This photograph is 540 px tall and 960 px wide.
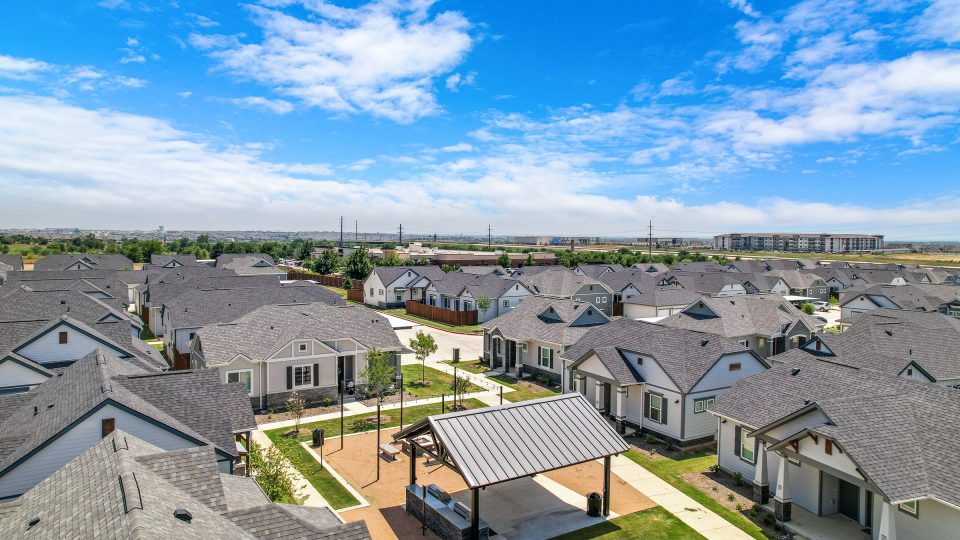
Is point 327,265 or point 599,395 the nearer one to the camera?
point 599,395

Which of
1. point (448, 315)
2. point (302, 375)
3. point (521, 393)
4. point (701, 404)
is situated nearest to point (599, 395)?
point (701, 404)

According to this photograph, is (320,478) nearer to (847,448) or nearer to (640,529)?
(640,529)

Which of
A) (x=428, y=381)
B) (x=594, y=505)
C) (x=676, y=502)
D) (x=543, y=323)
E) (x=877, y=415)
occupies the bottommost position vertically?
(x=676, y=502)

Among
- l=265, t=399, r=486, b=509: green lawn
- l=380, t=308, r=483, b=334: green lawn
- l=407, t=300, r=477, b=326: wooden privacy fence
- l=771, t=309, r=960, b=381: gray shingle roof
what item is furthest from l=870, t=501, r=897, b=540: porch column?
l=407, t=300, r=477, b=326: wooden privacy fence

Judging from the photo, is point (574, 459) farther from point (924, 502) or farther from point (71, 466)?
point (71, 466)

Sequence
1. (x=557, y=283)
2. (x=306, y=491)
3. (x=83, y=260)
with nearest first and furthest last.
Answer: (x=306, y=491) < (x=557, y=283) < (x=83, y=260)

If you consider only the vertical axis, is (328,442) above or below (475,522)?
below

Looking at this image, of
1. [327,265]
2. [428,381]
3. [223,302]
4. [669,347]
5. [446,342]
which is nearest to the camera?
[669,347]

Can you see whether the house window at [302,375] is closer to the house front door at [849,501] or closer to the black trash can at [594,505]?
the black trash can at [594,505]
